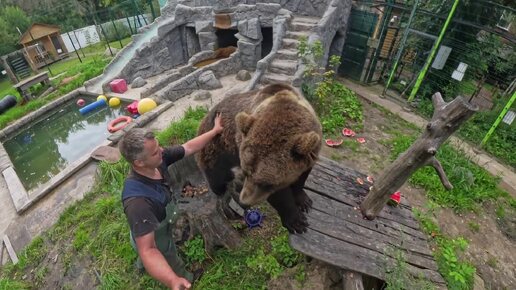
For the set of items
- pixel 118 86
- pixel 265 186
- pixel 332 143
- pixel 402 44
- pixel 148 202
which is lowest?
pixel 118 86

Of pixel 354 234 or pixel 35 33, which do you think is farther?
pixel 35 33

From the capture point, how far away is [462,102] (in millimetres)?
2258

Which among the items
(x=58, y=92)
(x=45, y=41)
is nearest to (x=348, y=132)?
(x=58, y=92)

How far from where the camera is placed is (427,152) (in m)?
2.54

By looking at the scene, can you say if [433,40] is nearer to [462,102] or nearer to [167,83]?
[462,102]

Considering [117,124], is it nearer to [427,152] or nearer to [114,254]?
[114,254]

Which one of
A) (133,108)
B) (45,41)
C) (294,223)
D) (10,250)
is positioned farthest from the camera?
(45,41)

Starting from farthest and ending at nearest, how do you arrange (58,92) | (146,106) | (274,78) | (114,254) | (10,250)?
(58,92), (146,106), (274,78), (10,250), (114,254)

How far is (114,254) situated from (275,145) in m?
3.23

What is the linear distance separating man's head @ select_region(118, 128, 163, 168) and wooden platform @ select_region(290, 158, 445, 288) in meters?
1.54

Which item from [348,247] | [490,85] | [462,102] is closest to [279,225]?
[348,247]

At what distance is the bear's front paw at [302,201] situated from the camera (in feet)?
9.64

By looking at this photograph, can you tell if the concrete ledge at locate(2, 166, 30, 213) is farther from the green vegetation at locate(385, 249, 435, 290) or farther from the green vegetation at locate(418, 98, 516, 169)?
the green vegetation at locate(418, 98, 516, 169)

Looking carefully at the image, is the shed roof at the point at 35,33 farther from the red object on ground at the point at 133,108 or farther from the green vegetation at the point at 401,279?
the green vegetation at the point at 401,279
